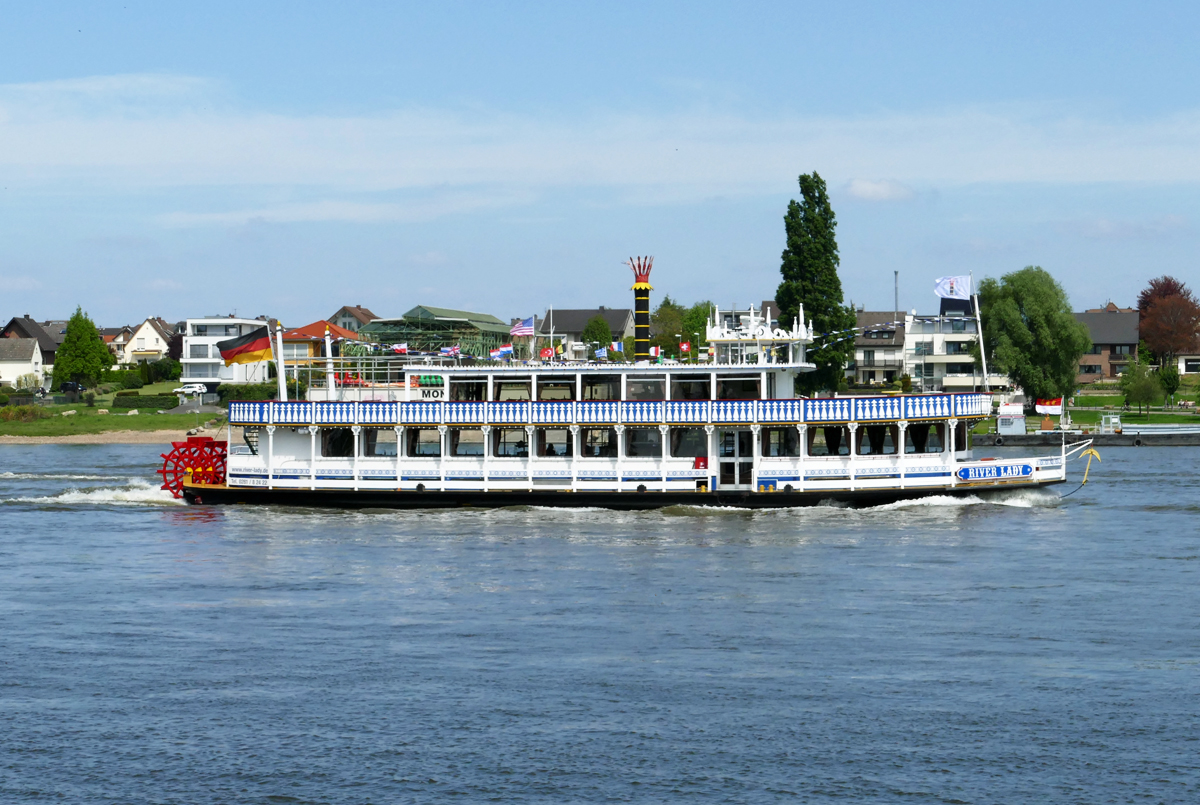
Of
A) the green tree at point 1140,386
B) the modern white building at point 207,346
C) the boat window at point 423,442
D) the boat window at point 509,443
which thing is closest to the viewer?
the boat window at point 509,443

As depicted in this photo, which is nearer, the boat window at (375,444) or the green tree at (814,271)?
the boat window at (375,444)

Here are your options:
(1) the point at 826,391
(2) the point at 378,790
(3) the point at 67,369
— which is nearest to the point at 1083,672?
(2) the point at 378,790

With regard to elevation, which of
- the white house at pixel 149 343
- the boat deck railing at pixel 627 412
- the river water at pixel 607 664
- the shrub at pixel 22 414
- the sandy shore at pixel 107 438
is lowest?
the river water at pixel 607 664

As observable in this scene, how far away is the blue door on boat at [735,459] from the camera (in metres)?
49.5

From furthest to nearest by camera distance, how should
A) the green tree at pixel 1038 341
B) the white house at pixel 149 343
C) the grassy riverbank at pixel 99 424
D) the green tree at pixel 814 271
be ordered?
the white house at pixel 149 343, the green tree at pixel 1038 341, the grassy riverbank at pixel 99 424, the green tree at pixel 814 271

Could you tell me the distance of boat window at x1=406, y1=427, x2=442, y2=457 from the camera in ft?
172

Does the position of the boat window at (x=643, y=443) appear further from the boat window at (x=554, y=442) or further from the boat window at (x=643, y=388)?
the boat window at (x=554, y=442)

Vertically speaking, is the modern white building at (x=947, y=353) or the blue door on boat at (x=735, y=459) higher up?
the modern white building at (x=947, y=353)

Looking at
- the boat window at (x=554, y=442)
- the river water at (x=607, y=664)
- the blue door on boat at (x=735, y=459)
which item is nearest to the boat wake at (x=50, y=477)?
the river water at (x=607, y=664)

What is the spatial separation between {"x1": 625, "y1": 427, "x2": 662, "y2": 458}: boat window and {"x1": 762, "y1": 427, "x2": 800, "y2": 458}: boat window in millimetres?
A: 4117

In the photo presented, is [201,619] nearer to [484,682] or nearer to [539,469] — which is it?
[484,682]

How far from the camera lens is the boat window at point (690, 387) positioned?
50688mm

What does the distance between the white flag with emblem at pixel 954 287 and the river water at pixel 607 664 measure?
2025 cm

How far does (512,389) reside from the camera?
2050 inches
